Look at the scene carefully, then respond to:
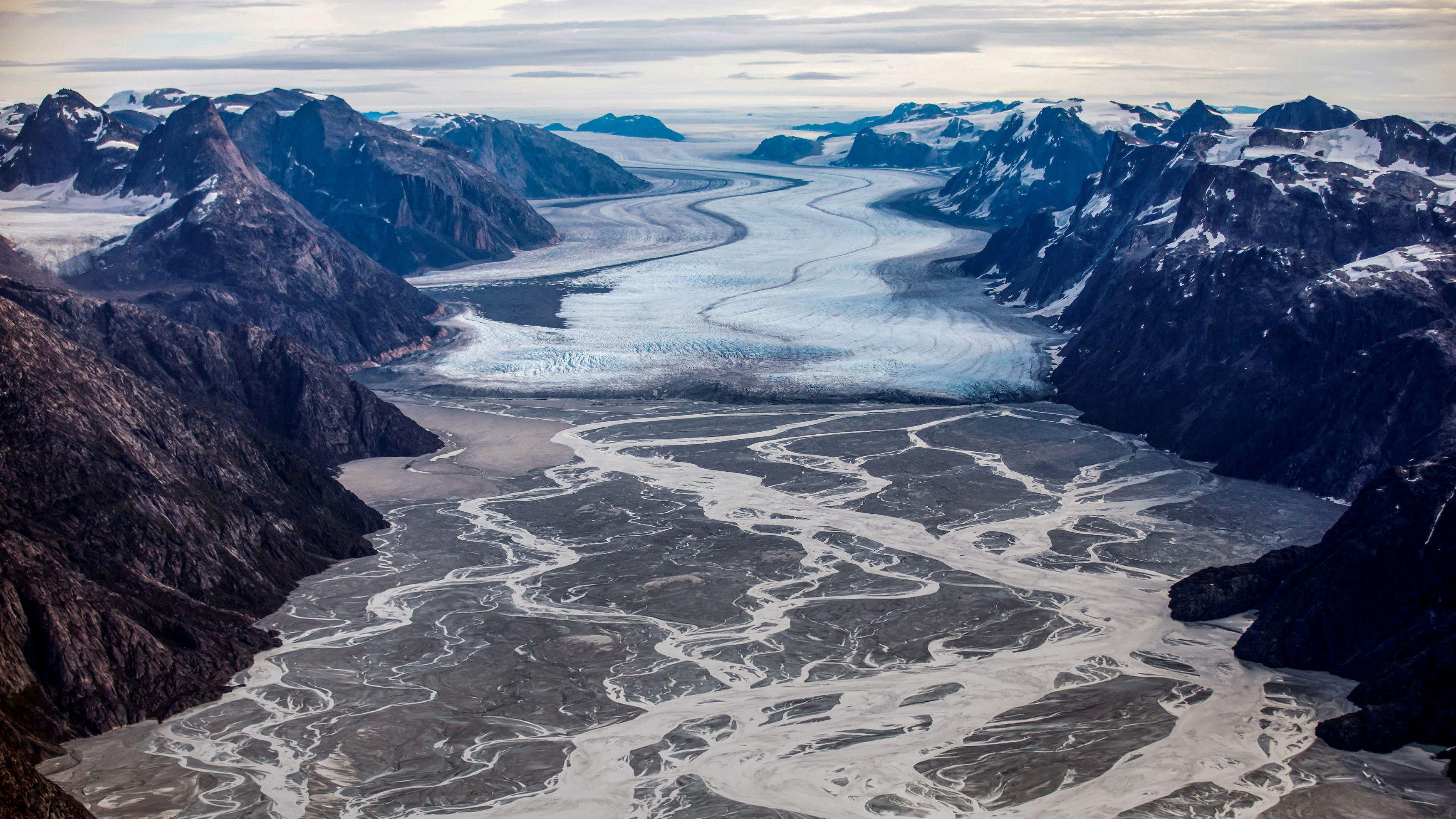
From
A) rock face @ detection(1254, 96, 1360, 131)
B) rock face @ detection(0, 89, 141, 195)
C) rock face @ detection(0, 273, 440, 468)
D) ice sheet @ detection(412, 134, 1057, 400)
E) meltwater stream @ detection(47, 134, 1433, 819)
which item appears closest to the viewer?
meltwater stream @ detection(47, 134, 1433, 819)

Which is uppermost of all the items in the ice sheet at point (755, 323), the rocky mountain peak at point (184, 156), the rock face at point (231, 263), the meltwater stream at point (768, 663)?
the rocky mountain peak at point (184, 156)

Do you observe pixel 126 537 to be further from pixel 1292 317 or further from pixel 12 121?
pixel 12 121

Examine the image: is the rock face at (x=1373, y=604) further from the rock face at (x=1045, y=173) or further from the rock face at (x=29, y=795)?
the rock face at (x=1045, y=173)

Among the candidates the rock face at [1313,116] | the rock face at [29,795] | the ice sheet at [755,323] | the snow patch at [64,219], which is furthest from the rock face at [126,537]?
the rock face at [1313,116]

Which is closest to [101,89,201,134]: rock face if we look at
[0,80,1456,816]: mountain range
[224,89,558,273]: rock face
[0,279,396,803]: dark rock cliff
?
[224,89,558,273]: rock face

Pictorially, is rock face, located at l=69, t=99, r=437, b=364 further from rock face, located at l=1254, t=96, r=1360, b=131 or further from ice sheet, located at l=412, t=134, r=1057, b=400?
rock face, located at l=1254, t=96, r=1360, b=131

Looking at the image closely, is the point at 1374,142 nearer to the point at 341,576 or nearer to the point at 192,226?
the point at 341,576

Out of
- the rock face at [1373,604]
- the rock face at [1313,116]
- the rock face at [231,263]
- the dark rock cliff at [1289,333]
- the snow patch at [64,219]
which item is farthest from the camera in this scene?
the rock face at [1313,116]
